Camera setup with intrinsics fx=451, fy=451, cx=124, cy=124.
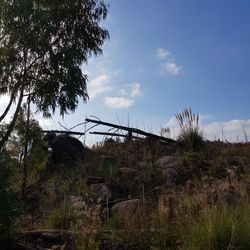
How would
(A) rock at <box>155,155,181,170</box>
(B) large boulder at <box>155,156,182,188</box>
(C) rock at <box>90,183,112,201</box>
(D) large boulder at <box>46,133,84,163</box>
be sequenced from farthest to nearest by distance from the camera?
(D) large boulder at <box>46,133,84,163</box>
(A) rock at <box>155,155,181,170</box>
(B) large boulder at <box>155,156,182,188</box>
(C) rock at <box>90,183,112,201</box>

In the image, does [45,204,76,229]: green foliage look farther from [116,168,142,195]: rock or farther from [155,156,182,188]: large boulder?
[155,156,182,188]: large boulder

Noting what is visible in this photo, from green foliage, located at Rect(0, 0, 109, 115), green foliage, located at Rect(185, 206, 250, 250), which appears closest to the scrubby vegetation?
green foliage, located at Rect(185, 206, 250, 250)

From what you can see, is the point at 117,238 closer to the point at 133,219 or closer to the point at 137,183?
the point at 133,219

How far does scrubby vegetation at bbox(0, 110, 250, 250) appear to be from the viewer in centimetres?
592

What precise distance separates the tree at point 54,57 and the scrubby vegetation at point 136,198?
2198mm

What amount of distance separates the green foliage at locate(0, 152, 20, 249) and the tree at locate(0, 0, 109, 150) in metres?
6.90

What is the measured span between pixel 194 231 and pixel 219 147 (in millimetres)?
9435

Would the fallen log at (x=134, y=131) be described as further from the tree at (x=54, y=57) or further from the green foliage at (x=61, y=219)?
the green foliage at (x=61, y=219)

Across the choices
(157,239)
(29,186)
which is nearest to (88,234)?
(157,239)

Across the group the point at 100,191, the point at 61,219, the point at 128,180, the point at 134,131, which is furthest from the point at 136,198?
the point at 134,131

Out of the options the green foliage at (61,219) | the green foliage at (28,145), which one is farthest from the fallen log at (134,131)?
the green foliage at (61,219)

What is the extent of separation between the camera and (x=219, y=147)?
1479 centimetres

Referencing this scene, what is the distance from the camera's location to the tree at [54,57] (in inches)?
517

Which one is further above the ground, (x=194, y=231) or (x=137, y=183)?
(x=137, y=183)
